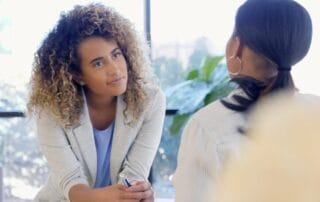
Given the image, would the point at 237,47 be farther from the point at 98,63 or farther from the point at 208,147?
the point at 98,63

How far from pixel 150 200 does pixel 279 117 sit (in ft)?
2.88

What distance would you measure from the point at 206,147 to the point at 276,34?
0.29m

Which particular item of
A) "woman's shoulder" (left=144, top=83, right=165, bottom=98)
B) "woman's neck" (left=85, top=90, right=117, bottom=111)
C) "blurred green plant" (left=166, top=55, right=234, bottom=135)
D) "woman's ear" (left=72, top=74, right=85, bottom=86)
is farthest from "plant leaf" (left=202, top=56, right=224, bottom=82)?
"woman's ear" (left=72, top=74, right=85, bottom=86)

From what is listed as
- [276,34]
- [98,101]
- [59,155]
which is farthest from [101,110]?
[276,34]

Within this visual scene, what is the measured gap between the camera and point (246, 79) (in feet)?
3.72

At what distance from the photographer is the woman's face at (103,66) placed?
6.22ft

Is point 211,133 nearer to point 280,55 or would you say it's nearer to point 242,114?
point 242,114

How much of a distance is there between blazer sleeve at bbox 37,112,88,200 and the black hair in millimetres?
939

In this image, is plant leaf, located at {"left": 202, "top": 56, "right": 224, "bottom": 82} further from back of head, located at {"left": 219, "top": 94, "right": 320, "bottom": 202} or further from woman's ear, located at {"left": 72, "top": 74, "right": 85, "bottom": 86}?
back of head, located at {"left": 219, "top": 94, "right": 320, "bottom": 202}

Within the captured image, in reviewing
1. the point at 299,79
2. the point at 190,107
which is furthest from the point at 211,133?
the point at 299,79

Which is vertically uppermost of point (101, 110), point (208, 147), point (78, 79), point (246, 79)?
point (246, 79)

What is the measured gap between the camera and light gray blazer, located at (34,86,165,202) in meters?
1.91

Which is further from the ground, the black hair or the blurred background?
the black hair

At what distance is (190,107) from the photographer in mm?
2742
